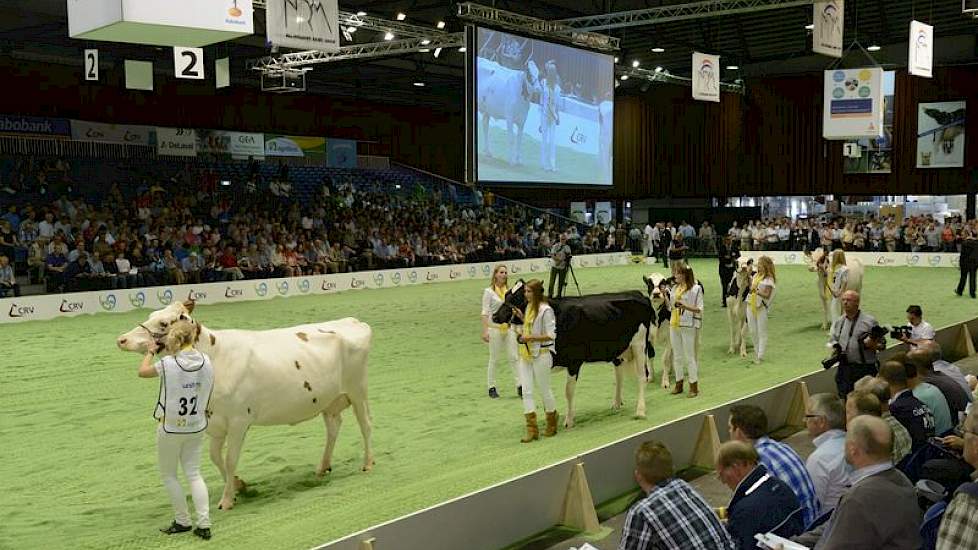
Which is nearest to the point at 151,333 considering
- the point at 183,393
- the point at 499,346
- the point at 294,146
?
the point at 183,393

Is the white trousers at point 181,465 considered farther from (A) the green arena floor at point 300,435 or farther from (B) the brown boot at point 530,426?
(B) the brown boot at point 530,426

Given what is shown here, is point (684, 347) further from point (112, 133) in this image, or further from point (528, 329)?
point (112, 133)

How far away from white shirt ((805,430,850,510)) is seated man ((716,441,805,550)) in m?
0.70

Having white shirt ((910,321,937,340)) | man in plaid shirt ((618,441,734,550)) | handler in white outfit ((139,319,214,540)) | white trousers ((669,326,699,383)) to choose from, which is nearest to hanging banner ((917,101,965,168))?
white shirt ((910,321,937,340))

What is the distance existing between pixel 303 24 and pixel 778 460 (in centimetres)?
1353

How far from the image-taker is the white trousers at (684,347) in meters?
11.5

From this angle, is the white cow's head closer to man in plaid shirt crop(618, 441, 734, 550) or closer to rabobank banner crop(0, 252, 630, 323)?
man in plaid shirt crop(618, 441, 734, 550)

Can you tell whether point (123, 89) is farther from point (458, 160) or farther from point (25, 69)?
point (458, 160)

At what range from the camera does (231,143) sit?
113ft

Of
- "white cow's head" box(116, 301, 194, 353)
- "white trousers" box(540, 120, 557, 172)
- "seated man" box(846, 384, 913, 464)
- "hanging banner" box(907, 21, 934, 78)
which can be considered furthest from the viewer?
"white trousers" box(540, 120, 557, 172)

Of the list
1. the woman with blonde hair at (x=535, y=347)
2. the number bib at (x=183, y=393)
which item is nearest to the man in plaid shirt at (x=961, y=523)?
the number bib at (x=183, y=393)

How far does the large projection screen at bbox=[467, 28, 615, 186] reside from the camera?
20594 millimetres

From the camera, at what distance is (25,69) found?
96.1 feet

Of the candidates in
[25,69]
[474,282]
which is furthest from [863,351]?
[25,69]
